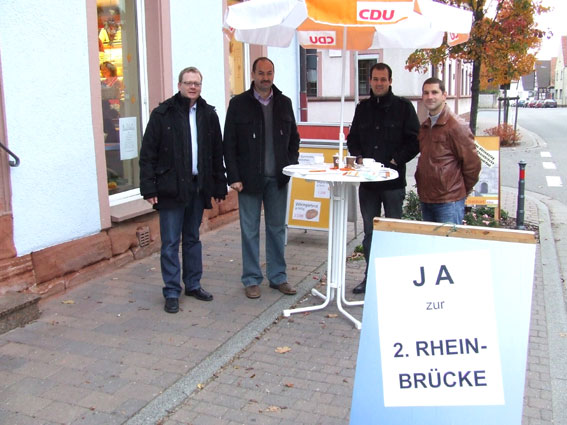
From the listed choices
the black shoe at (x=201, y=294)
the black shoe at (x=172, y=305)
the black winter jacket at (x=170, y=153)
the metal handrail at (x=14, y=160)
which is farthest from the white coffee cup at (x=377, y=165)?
the metal handrail at (x=14, y=160)

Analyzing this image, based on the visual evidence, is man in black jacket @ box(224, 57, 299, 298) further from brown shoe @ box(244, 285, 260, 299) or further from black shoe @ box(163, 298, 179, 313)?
black shoe @ box(163, 298, 179, 313)

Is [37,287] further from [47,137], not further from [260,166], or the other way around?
[260,166]

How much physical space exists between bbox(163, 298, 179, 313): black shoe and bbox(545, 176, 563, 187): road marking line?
9770 mm

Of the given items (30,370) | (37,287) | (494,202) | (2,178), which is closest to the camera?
(30,370)

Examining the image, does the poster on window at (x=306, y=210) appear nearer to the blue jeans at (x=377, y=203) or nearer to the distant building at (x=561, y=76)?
the blue jeans at (x=377, y=203)

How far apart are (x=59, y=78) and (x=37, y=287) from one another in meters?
1.75

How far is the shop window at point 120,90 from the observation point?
6.01 metres

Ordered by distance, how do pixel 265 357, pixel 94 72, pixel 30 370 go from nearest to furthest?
pixel 30 370
pixel 265 357
pixel 94 72

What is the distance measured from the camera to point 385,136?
494 centimetres

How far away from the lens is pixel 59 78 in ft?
16.4

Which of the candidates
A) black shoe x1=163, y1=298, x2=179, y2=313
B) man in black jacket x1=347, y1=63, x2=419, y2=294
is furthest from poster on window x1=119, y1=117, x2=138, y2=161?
man in black jacket x1=347, y1=63, x2=419, y2=294

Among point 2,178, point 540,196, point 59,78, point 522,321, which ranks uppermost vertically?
point 59,78

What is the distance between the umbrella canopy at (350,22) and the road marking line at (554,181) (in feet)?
25.8

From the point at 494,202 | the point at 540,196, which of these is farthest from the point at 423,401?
the point at 540,196
